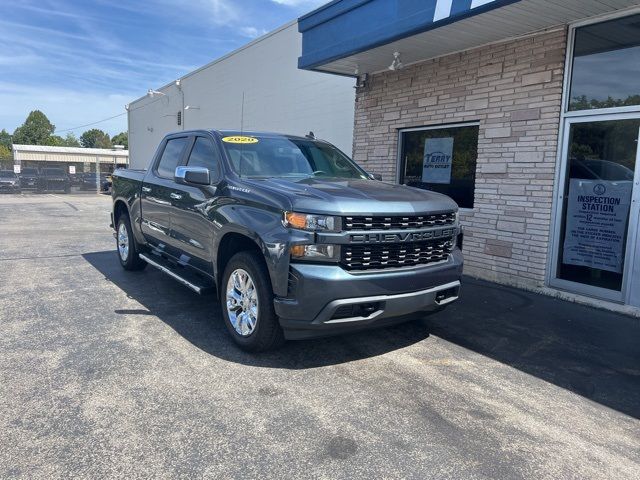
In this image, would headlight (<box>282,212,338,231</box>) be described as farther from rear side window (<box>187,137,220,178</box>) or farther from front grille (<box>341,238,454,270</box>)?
rear side window (<box>187,137,220,178</box>)

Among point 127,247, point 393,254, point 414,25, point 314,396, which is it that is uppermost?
point 414,25

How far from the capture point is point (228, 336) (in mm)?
4617

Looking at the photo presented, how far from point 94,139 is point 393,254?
152m

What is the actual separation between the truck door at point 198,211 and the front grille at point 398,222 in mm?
1509

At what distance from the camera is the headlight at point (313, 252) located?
3.61m

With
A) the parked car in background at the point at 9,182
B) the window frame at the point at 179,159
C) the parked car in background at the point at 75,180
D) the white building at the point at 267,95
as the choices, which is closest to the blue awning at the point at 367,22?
the white building at the point at 267,95

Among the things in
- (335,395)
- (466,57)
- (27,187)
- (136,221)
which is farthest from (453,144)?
(27,187)

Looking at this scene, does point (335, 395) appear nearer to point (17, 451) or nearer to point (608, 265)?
point (17, 451)

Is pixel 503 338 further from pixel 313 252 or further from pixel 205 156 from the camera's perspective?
pixel 205 156

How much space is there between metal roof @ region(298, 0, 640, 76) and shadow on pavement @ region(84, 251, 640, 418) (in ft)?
11.7

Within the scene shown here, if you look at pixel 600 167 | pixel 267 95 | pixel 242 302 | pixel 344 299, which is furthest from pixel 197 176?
pixel 267 95

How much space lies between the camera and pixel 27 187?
102ft

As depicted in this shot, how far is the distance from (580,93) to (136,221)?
610 centimetres

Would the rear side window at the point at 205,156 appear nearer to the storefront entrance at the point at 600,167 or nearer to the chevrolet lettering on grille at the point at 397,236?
the chevrolet lettering on grille at the point at 397,236
